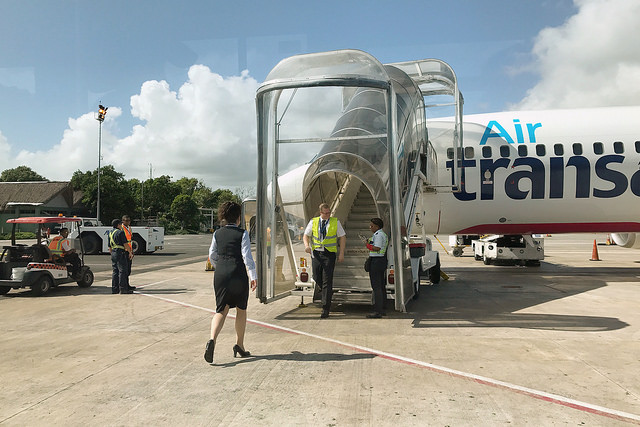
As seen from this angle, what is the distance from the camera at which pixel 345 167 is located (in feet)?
25.8

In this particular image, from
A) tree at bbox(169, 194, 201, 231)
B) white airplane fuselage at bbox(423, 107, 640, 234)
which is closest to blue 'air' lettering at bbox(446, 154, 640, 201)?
white airplane fuselage at bbox(423, 107, 640, 234)

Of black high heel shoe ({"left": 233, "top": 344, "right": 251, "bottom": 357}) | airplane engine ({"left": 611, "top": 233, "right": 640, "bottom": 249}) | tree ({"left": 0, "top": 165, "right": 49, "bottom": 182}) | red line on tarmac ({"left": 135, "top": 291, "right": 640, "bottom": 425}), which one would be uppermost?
tree ({"left": 0, "top": 165, "right": 49, "bottom": 182})

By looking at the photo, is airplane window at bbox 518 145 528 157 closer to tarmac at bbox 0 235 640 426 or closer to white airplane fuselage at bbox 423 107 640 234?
white airplane fuselage at bbox 423 107 640 234

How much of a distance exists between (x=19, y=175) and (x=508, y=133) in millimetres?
84198

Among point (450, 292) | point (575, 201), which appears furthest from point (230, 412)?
point (575, 201)

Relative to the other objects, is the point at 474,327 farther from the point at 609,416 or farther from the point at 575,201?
the point at 575,201

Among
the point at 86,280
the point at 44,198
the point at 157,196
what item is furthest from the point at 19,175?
the point at 86,280

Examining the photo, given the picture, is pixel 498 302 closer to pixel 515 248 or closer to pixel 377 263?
pixel 377 263

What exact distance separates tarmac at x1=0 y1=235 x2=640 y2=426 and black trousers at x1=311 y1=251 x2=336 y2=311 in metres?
0.36

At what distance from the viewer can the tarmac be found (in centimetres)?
365

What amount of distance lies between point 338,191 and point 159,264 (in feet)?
36.5

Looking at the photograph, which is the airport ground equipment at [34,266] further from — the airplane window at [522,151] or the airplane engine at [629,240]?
the airplane engine at [629,240]

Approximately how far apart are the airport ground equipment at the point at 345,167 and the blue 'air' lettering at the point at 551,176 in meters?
2.77

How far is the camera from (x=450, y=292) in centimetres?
1028
